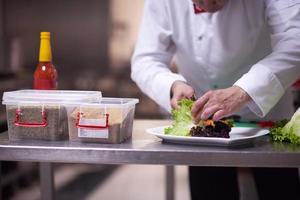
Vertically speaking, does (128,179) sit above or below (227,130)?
below

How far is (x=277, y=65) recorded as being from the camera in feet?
3.21

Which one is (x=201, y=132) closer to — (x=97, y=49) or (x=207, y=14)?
(x=207, y=14)

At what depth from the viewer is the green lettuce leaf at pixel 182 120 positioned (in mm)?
910

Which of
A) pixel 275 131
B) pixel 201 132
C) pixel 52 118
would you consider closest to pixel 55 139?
pixel 52 118

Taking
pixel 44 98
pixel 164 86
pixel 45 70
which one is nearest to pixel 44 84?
pixel 45 70

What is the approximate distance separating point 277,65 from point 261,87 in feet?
0.25

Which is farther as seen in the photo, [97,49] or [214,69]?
[97,49]

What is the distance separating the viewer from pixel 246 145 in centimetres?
86

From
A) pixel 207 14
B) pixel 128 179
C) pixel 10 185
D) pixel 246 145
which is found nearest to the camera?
pixel 246 145

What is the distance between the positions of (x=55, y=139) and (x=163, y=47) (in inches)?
19.8

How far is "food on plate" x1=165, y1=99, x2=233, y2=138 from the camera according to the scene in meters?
0.87

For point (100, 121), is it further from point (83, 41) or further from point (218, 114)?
point (83, 41)

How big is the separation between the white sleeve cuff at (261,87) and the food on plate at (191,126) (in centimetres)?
8

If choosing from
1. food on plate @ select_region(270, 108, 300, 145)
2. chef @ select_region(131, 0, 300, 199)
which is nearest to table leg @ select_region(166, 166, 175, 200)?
chef @ select_region(131, 0, 300, 199)
